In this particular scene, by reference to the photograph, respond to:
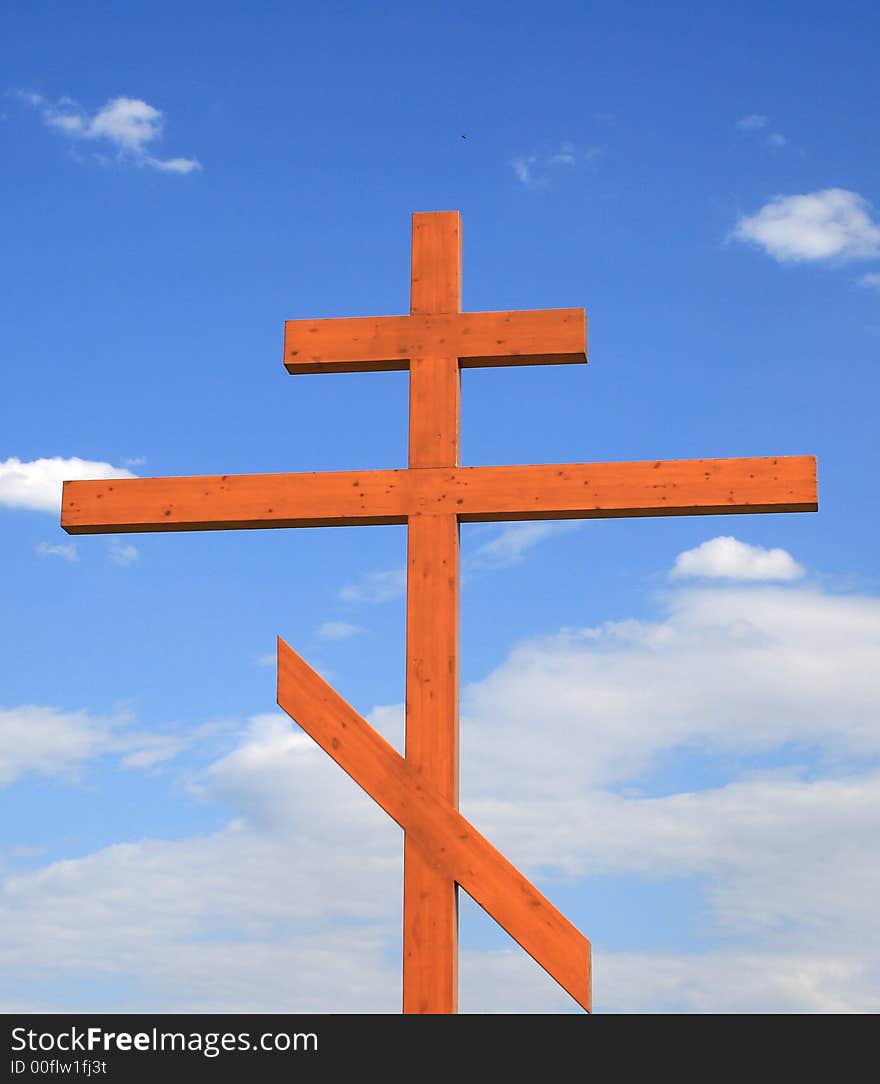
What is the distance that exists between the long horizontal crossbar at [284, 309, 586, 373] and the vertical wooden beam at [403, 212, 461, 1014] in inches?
2.3

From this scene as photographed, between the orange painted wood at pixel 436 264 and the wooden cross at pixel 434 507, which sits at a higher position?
the orange painted wood at pixel 436 264

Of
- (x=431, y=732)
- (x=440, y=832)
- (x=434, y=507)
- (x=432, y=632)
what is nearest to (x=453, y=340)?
A: (x=434, y=507)

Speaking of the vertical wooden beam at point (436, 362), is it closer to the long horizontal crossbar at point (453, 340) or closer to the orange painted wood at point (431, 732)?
the long horizontal crossbar at point (453, 340)

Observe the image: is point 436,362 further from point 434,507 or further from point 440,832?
point 440,832

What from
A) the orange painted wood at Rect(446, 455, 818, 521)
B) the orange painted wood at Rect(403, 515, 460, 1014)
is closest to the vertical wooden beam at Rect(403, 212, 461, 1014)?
the orange painted wood at Rect(403, 515, 460, 1014)

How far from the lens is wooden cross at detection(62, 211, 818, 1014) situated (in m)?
4.82

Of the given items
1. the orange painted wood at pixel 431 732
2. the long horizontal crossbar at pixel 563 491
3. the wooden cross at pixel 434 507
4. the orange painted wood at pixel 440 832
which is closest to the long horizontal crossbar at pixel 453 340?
the wooden cross at pixel 434 507

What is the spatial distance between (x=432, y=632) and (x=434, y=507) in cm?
45

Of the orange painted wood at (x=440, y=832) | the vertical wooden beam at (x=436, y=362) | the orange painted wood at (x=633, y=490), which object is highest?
the vertical wooden beam at (x=436, y=362)

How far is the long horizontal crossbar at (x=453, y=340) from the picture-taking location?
17.7 feet

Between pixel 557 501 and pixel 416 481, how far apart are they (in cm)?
51

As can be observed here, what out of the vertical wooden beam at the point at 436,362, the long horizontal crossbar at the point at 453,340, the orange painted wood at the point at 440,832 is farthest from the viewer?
the long horizontal crossbar at the point at 453,340

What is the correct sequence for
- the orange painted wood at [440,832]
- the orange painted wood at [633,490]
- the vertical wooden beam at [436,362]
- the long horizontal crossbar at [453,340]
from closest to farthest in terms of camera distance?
the orange painted wood at [440,832], the orange painted wood at [633,490], the vertical wooden beam at [436,362], the long horizontal crossbar at [453,340]
